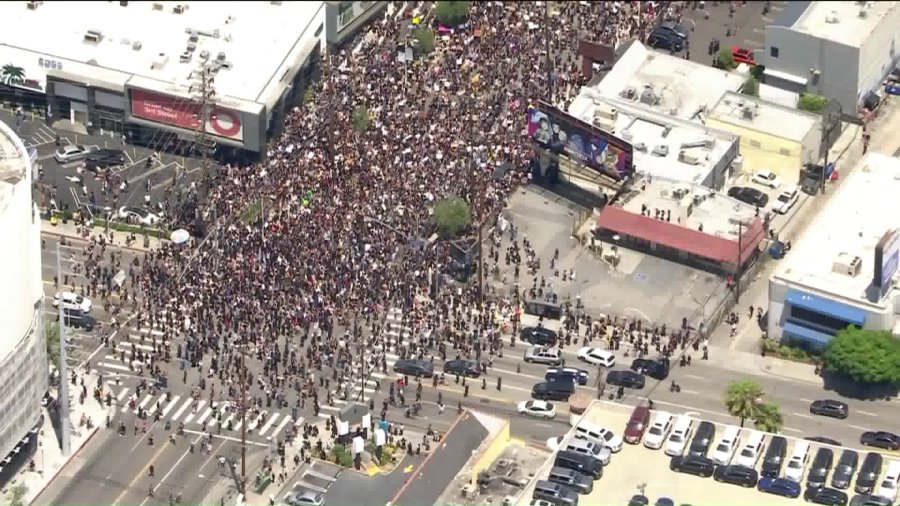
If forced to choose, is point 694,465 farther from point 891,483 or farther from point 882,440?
point 882,440

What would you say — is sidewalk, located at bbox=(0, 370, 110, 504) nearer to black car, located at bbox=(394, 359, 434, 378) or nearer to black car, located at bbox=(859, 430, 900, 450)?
black car, located at bbox=(394, 359, 434, 378)

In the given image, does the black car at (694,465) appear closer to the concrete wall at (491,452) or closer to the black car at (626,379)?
the concrete wall at (491,452)

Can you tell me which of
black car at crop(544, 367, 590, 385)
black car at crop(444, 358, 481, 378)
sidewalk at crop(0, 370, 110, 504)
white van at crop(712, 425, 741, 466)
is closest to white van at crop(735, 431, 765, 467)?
white van at crop(712, 425, 741, 466)

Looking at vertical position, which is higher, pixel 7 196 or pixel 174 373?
pixel 7 196

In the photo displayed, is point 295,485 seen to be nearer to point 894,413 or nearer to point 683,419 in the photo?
point 683,419

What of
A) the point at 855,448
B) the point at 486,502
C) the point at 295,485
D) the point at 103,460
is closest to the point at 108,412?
the point at 103,460

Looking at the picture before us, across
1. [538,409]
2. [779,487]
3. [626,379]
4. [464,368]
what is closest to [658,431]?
[779,487]
